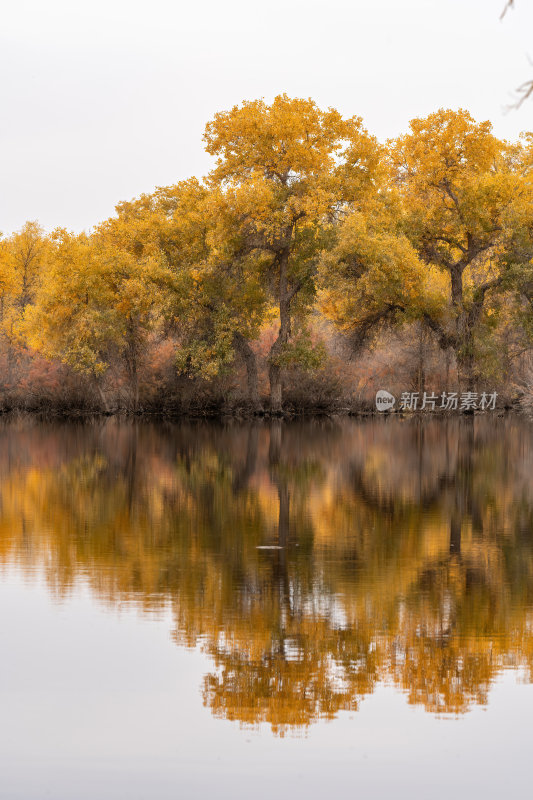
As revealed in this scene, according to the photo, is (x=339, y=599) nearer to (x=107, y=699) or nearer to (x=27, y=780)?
(x=107, y=699)

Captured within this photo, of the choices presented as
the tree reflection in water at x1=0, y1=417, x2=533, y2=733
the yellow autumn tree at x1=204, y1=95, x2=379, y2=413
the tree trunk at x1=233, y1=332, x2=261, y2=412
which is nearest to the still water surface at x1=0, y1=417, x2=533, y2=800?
the tree reflection in water at x1=0, y1=417, x2=533, y2=733

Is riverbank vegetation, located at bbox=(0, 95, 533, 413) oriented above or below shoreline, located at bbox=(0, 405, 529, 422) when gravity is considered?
above

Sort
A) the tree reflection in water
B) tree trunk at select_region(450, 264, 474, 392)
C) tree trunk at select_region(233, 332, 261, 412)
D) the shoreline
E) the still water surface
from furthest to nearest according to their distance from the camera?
the shoreline, tree trunk at select_region(233, 332, 261, 412), tree trunk at select_region(450, 264, 474, 392), the tree reflection in water, the still water surface

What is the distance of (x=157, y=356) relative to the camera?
53312 millimetres

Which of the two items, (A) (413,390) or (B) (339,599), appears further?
(A) (413,390)

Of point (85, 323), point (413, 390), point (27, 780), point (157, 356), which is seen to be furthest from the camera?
point (413, 390)

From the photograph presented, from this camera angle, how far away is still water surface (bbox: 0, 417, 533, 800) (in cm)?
570

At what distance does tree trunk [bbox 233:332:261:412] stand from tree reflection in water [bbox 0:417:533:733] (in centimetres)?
2492

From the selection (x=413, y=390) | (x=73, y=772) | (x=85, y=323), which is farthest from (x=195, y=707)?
(x=413, y=390)

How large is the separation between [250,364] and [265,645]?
4348cm

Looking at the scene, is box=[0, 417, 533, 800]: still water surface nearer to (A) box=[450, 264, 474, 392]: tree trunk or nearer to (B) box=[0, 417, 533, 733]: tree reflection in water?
(B) box=[0, 417, 533, 733]: tree reflection in water

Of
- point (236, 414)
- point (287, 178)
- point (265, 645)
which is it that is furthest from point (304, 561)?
point (236, 414)

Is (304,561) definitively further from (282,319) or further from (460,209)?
(460,209)

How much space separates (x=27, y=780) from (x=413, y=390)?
2057 inches
